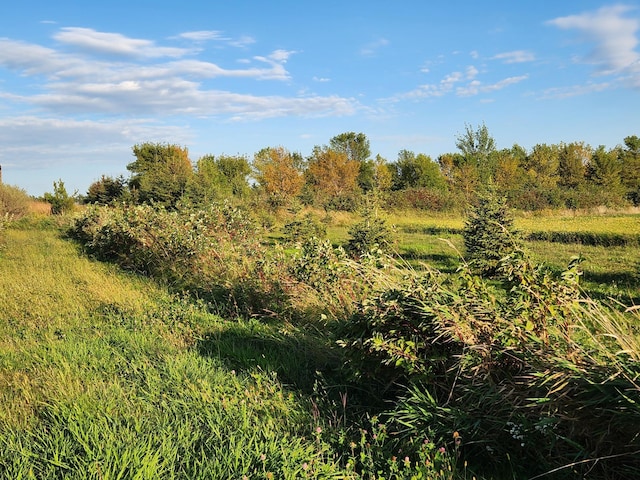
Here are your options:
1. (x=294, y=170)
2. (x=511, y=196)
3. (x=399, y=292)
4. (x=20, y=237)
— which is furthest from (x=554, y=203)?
(x=399, y=292)

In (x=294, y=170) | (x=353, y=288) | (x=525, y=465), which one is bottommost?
(x=525, y=465)

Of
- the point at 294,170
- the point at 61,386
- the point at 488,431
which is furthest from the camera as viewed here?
the point at 294,170

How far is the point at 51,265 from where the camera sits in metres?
11.2

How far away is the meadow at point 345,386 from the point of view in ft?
8.91

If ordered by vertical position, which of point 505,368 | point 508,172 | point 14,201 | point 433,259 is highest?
point 508,172

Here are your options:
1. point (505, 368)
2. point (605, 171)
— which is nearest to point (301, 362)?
point (505, 368)

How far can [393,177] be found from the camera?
56.4m

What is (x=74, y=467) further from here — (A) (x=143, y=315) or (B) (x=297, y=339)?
(A) (x=143, y=315)

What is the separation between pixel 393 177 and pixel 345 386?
53706mm

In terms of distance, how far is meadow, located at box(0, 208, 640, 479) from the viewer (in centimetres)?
271

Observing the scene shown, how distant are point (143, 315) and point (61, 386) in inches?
90.4

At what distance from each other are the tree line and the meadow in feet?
60.4

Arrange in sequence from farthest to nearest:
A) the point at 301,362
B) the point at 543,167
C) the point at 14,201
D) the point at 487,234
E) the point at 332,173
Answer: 1. the point at 332,173
2. the point at 543,167
3. the point at 14,201
4. the point at 487,234
5. the point at 301,362

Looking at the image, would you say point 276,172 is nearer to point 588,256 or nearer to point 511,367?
point 588,256
